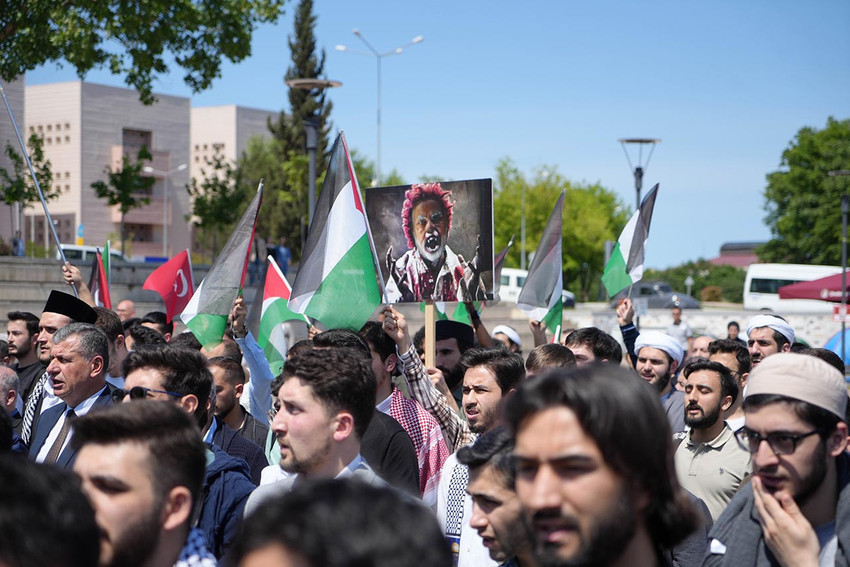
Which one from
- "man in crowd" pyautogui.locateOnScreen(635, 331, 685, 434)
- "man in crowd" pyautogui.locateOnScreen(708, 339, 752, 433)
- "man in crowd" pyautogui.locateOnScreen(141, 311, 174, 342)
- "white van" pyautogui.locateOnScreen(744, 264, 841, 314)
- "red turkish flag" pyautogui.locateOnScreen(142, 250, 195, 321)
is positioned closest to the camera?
"man in crowd" pyautogui.locateOnScreen(708, 339, 752, 433)

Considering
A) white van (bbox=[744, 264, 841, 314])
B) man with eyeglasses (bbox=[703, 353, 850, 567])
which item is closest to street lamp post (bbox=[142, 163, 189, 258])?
white van (bbox=[744, 264, 841, 314])

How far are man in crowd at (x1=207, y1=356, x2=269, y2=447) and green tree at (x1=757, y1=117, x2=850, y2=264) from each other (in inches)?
2401

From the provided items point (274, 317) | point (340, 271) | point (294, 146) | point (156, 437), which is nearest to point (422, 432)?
point (340, 271)

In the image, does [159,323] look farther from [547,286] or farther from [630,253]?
[630,253]

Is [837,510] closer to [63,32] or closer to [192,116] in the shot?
[63,32]

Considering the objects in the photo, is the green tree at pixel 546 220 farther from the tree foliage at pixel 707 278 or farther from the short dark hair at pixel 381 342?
the short dark hair at pixel 381 342

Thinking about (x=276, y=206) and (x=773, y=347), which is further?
(x=276, y=206)

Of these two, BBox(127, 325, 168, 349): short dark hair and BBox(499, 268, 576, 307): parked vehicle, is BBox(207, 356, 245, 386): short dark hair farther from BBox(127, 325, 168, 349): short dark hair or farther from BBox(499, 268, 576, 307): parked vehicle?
BBox(499, 268, 576, 307): parked vehicle

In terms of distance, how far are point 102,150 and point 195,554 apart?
60594mm

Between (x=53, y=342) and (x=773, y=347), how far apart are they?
5.39 meters

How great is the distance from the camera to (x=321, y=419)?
147 inches

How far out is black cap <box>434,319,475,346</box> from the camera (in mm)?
7652

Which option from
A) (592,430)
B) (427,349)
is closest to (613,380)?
(592,430)

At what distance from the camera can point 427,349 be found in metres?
6.48
